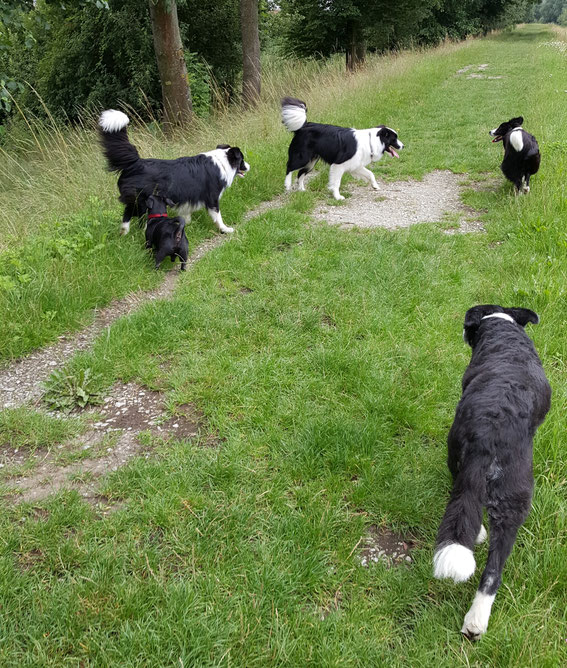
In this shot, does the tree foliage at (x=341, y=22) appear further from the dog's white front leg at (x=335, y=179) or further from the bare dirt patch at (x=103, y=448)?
the bare dirt patch at (x=103, y=448)

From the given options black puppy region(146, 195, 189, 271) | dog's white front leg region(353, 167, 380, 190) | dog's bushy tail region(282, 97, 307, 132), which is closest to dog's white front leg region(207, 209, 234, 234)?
black puppy region(146, 195, 189, 271)

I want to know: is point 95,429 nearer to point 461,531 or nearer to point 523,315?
point 461,531

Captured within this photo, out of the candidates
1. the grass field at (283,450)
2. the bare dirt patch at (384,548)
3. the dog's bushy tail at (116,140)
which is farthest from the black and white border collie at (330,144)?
the bare dirt patch at (384,548)

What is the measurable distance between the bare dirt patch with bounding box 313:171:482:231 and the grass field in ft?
1.18

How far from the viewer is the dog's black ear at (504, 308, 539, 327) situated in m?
2.61

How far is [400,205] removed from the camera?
6.71 meters

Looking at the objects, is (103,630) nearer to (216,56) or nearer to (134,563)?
(134,563)

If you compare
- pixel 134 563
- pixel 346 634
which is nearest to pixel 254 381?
pixel 134 563

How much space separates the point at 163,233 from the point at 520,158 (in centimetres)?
449

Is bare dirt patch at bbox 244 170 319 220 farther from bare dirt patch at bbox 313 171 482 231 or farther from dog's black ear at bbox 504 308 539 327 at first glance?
dog's black ear at bbox 504 308 539 327

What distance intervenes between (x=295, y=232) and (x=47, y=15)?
603 inches

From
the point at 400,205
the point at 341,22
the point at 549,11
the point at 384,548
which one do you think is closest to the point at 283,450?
the point at 384,548

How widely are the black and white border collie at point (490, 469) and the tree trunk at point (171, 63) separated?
8.53m

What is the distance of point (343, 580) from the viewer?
2.05 meters
